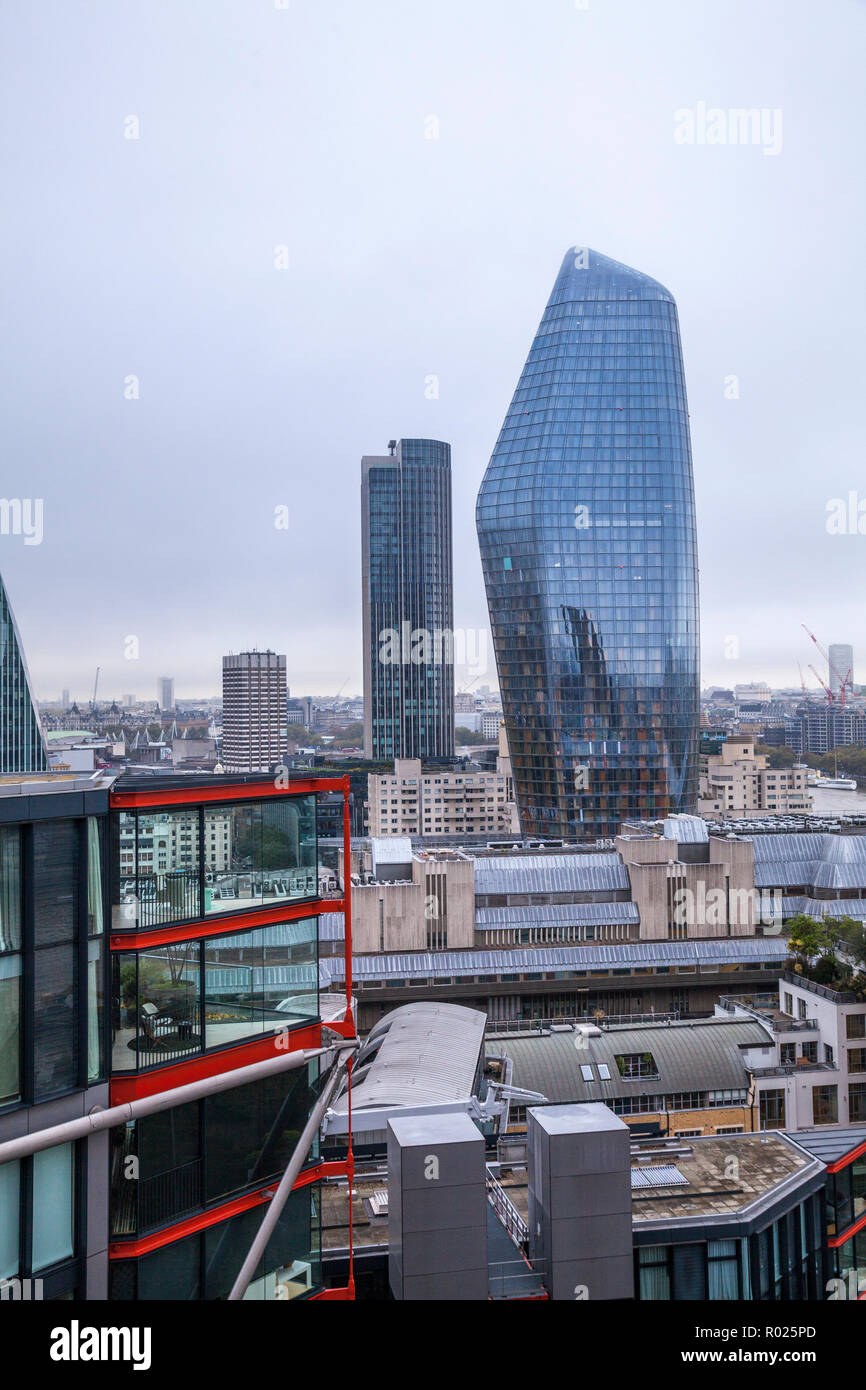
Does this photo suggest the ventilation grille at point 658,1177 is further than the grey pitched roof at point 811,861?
No

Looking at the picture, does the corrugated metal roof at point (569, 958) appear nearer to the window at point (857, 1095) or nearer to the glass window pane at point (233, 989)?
the window at point (857, 1095)

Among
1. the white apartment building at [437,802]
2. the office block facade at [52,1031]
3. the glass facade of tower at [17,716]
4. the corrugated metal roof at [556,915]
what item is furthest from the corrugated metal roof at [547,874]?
the white apartment building at [437,802]

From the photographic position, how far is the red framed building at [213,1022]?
4.92 metres

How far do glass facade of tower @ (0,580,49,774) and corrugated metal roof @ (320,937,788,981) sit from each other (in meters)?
21.1

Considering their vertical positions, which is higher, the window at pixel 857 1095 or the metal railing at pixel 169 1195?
the metal railing at pixel 169 1195

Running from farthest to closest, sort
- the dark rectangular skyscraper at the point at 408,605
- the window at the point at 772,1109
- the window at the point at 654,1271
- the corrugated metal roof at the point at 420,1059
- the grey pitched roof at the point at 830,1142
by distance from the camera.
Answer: the dark rectangular skyscraper at the point at 408,605
the window at the point at 772,1109
the corrugated metal roof at the point at 420,1059
the grey pitched roof at the point at 830,1142
the window at the point at 654,1271

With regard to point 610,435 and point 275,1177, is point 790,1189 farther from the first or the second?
point 610,435

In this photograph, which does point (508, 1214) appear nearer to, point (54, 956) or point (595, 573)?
point (54, 956)

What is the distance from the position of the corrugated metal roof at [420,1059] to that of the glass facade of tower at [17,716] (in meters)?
26.6

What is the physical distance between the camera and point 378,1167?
9.05 metres

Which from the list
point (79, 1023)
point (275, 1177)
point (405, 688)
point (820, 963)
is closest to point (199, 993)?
point (79, 1023)

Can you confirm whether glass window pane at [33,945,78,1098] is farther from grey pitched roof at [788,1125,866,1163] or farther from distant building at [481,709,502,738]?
distant building at [481,709,502,738]

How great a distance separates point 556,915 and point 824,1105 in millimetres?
10369
